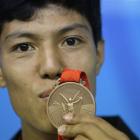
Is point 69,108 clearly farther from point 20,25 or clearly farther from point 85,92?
point 20,25

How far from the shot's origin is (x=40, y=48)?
1169 mm

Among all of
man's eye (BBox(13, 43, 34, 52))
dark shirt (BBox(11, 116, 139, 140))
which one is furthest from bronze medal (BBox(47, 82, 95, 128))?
dark shirt (BBox(11, 116, 139, 140))

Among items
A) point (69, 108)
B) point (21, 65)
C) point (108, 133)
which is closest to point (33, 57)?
point (21, 65)

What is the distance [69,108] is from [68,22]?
1.07 ft

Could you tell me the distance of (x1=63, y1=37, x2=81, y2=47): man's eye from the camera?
1200mm

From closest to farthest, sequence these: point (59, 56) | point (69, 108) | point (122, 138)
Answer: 1. point (122, 138)
2. point (69, 108)
3. point (59, 56)

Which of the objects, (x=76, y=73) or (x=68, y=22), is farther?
(x=68, y=22)

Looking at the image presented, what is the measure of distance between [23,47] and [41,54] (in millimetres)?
77

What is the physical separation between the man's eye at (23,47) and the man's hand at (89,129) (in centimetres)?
36

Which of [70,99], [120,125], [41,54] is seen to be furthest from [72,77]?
[120,125]

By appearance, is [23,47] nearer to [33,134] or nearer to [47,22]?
[47,22]

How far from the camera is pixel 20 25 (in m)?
1.19

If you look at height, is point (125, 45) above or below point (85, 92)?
above

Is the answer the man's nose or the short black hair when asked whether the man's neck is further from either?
the short black hair
